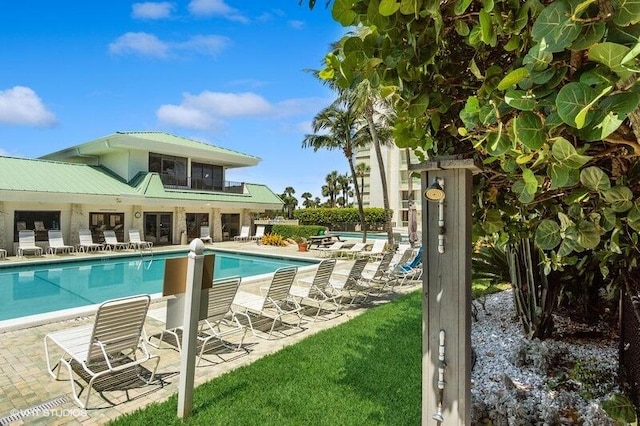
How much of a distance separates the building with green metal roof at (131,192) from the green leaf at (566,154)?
22.3 metres

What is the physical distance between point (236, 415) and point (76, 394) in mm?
2155

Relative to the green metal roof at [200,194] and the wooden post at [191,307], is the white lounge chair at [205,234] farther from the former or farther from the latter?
the wooden post at [191,307]

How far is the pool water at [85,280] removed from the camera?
10.7m

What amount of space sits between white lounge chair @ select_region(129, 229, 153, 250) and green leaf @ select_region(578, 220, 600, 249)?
22381mm

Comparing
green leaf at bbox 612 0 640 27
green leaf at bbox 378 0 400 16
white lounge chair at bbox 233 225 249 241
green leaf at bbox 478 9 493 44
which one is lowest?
white lounge chair at bbox 233 225 249 241

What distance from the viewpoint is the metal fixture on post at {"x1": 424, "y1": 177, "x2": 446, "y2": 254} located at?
2785mm

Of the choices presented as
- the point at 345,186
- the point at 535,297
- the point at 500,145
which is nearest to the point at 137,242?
the point at 535,297

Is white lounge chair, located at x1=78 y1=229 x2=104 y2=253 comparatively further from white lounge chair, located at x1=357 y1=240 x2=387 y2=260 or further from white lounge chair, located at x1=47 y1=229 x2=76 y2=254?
white lounge chair, located at x1=357 y1=240 x2=387 y2=260

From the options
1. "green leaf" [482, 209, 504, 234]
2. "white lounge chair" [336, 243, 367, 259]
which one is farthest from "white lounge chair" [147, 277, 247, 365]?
"white lounge chair" [336, 243, 367, 259]

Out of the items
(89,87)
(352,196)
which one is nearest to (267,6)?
(89,87)

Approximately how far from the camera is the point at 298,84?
21.4 m

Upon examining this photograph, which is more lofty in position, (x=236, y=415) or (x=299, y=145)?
(x=299, y=145)

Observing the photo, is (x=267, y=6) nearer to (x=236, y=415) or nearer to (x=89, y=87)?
(x=236, y=415)

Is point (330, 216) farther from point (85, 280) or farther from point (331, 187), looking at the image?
point (331, 187)
